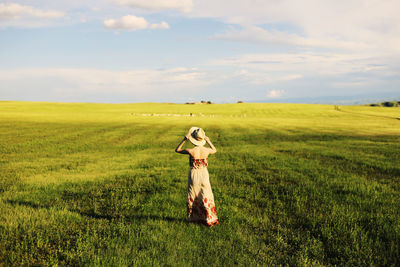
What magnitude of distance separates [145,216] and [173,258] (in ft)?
7.92

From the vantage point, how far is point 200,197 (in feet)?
21.9

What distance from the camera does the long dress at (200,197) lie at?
6.63m

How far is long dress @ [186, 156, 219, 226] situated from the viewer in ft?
21.7

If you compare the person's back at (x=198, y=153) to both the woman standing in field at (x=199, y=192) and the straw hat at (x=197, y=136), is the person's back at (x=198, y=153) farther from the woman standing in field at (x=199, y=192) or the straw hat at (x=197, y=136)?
the straw hat at (x=197, y=136)

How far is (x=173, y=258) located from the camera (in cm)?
512

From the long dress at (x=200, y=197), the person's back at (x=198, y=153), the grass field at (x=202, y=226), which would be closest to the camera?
the grass field at (x=202, y=226)

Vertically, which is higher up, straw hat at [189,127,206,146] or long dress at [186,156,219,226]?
straw hat at [189,127,206,146]

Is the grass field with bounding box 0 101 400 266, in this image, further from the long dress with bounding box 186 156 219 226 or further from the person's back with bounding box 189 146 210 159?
the person's back with bounding box 189 146 210 159

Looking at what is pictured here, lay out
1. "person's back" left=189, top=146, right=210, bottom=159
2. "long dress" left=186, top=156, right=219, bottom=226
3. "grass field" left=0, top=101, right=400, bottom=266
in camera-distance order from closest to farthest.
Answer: "grass field" left=0, top=101, right=400, bottom=266, "long dress" left=186, top=156, right=219, bottom=226, "person's back" left=189, top=146, right=210, bottom=159

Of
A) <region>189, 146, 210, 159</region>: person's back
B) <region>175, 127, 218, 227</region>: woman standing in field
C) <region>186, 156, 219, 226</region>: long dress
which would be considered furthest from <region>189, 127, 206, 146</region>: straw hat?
<region>186, 156, 219, 226</region>: long dress

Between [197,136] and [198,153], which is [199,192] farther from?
[197,136]

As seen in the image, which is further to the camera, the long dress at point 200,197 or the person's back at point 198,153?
the person's back at point 198,153

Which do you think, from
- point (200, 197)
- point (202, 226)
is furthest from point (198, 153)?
point (202, 226)

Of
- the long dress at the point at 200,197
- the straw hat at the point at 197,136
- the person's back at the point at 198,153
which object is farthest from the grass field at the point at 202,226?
the straw hat at the point at 197,136
